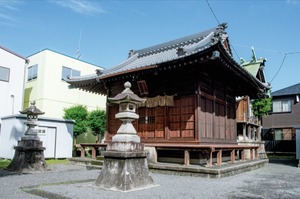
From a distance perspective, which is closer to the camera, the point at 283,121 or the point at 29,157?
the point at 29,157

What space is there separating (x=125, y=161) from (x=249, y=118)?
750 inches

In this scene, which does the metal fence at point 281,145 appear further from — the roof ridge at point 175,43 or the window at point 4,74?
the window at point 4,74

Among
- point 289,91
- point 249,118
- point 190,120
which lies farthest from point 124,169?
point 289,91

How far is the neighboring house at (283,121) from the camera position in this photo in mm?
31062

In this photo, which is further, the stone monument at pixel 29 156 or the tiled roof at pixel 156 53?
the tiled roof at pixel 156 53

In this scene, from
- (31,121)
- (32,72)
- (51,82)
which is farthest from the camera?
(32,72)

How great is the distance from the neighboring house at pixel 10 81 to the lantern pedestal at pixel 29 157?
1275 cm

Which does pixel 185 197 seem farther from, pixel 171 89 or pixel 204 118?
pixel 171 89

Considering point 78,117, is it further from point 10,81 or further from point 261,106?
point 261,106

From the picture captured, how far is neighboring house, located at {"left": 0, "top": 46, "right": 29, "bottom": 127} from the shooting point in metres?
22.4

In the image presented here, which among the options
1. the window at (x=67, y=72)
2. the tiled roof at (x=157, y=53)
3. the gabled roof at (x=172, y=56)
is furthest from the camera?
the window at (x=67, y=72)

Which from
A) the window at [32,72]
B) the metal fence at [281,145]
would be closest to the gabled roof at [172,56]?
the window at [32,72]

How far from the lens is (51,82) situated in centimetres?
2478

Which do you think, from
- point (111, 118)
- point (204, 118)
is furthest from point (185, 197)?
point (111, 118)
